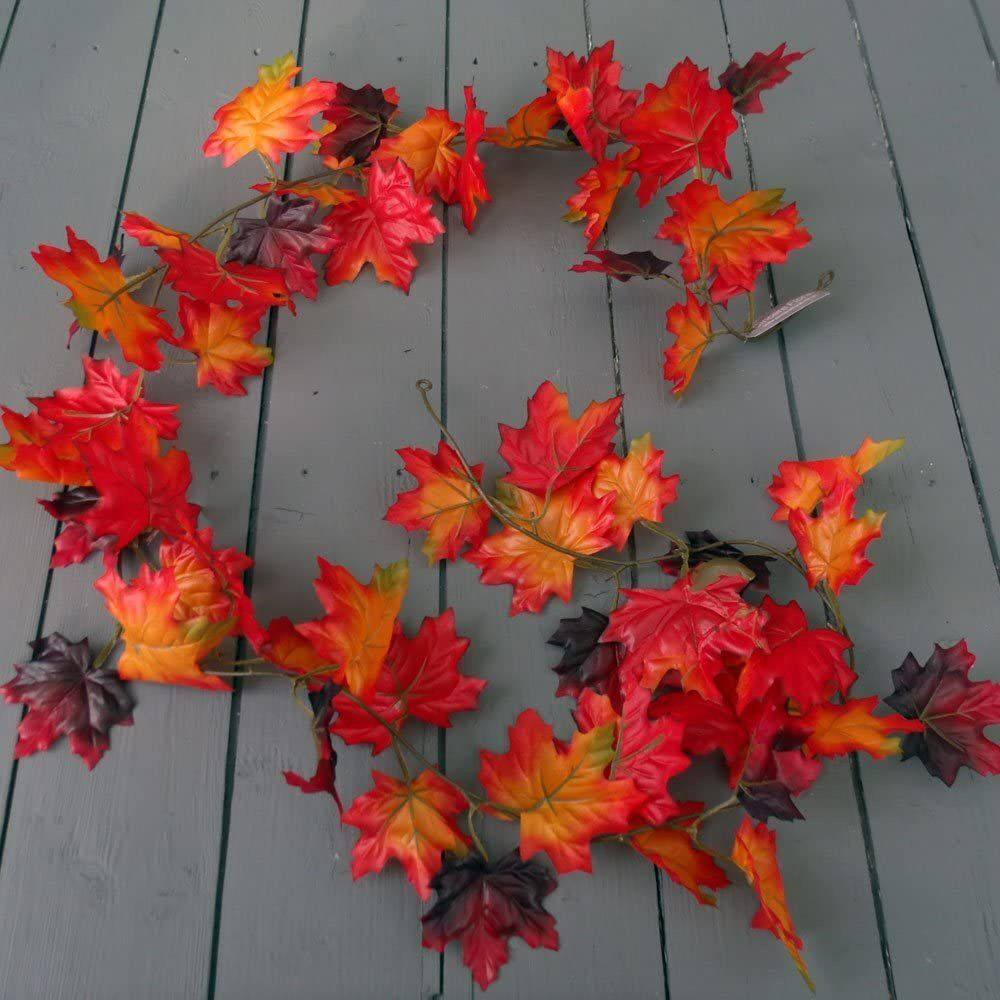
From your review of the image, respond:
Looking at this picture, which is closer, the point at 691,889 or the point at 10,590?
the point at 691,889

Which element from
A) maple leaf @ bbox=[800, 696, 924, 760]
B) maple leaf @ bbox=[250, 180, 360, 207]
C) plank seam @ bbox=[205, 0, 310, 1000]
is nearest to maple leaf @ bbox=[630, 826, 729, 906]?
maple leaf @ bbox=[800, 696, 924, 760]

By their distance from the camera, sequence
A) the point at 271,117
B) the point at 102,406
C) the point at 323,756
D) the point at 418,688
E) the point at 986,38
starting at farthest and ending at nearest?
the point at 986,38
the point at 271,117
the point at 102,406
the point at 418,688
the point at 323,756

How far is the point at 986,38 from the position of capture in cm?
120

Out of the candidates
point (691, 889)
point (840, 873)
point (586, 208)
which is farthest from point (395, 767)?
point (586, 208)

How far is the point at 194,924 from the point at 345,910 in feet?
0.39

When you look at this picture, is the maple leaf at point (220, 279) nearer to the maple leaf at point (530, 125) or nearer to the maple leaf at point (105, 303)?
the maple leaf at point (105, 303)

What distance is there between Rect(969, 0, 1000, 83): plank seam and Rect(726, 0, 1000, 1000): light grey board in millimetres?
130

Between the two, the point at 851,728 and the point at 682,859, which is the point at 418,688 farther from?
the point at 851,728

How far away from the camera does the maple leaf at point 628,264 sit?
37.2 inches

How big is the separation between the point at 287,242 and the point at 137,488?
1.04ft

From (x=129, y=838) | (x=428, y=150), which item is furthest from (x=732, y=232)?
(x=129, y=838)

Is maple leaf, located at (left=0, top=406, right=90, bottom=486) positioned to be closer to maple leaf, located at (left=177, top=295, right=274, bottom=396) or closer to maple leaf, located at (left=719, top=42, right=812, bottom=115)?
maple leaf, located at (left=177, top=295, right=274, bottom=396)

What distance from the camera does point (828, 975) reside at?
0.75 m

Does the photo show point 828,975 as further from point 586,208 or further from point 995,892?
point 586,208
